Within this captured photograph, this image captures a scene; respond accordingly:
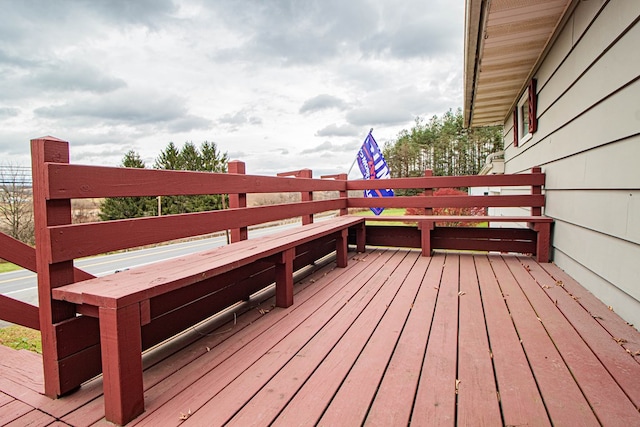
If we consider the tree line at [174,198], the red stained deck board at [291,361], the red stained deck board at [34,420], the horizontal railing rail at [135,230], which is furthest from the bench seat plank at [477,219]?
the tree line at [174,198]

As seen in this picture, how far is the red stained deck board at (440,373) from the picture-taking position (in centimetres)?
117

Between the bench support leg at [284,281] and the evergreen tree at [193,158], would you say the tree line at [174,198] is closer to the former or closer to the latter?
the evergreen tree at [193,158]

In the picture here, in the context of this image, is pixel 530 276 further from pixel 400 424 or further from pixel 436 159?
pixel 436 159

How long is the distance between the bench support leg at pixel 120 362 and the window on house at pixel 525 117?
5.01 m

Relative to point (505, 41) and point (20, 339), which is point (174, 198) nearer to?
point (20, 339)

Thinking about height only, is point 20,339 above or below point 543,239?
below

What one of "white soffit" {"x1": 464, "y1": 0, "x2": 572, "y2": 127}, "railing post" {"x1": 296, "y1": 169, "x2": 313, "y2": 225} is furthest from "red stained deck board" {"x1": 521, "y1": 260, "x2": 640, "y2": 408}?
"white soffit" {"x1": 464, "y1": 0, "x2": 572, "y2": 127}

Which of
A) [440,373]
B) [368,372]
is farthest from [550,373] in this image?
[368,372]

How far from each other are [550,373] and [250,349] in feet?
4.58

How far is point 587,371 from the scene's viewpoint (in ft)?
4.75

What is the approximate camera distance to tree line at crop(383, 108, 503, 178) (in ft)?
79.2

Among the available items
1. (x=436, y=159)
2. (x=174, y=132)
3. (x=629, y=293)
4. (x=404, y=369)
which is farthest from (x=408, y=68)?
(x=174, y=132)

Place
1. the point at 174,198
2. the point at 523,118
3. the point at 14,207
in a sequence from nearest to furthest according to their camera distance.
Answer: the point at 523,118 → the point at 14,207 → the point at 174,198

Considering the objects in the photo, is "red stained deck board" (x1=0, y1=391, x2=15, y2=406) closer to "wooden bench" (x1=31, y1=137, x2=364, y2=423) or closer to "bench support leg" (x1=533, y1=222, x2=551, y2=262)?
"wooden bench" (x1=31, y1=137, x2=364, y2=423)
